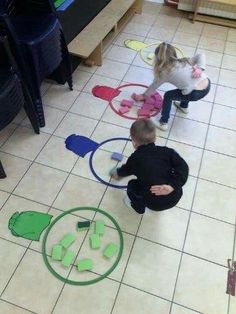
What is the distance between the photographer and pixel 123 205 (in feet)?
6.29

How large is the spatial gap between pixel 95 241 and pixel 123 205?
0.29 meters

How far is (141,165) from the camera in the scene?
1.59 m

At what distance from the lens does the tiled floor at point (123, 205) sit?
1.57 m

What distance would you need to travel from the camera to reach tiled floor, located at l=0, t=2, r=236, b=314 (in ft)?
5.15

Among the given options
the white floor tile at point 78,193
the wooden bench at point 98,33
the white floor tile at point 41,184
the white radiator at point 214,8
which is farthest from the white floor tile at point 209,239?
the white radiator at point 214,8

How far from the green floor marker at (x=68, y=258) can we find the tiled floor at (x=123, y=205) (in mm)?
56

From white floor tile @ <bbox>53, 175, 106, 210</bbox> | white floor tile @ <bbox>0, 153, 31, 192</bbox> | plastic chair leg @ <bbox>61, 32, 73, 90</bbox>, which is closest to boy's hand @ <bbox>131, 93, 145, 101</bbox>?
plastic chair leg @ <bbox>61, 32, 73, 90</bbox>

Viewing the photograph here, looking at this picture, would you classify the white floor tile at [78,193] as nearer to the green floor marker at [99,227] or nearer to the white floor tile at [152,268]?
the green floor marker at [99,227]

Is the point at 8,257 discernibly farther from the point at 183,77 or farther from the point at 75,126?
the point at 183,77

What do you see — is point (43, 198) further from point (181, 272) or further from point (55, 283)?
point (181, 272)

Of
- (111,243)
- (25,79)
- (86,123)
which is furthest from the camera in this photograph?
(86,123)

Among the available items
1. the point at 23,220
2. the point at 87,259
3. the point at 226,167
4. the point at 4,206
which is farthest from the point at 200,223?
the point at 4,206

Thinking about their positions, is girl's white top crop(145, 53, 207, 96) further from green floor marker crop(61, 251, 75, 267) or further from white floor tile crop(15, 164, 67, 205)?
green floor marker crop(61, 251, 75, 267)

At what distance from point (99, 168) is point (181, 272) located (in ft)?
2.71
